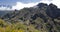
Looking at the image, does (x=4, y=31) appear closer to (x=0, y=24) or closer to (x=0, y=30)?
(x=0, y=30)

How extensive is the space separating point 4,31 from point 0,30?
0.48 metres

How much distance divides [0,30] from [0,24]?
334 inches

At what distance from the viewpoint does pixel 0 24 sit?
3022 centimetres

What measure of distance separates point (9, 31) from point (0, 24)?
8536 millimetres

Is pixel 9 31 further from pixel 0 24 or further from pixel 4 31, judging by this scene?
pixel 0 24

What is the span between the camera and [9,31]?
72.2 ft

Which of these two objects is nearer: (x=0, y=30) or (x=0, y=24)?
(x=0, y=30)

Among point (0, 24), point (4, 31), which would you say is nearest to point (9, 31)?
point (4, 31)

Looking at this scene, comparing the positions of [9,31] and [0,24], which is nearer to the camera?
[9,31]

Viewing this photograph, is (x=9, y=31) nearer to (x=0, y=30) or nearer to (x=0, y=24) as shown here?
(x=0, y=30)

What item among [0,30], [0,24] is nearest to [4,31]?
[0,30]
